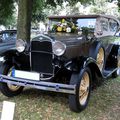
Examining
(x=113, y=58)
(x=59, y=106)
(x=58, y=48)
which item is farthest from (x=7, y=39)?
(x=58, y=48)

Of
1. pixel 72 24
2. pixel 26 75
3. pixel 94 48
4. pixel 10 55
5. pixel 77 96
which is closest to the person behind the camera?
pixel 77 96

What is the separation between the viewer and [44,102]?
17.4ft

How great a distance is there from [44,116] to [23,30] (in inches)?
131

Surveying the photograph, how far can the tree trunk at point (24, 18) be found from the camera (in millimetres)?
7109

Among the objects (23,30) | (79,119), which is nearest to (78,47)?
(79,119)

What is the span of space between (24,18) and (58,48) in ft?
9.24

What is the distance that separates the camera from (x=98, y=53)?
19.9 feet

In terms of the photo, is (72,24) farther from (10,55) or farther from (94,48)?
(10,55)

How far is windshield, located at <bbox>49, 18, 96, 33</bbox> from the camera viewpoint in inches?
251

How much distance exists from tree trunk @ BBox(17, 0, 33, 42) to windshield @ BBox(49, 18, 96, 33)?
36.4 inches

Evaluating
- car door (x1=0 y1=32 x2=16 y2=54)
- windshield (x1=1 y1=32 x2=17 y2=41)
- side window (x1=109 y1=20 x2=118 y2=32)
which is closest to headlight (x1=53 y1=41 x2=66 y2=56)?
side window (x1=109 y1=20 x2=118 y2=32)

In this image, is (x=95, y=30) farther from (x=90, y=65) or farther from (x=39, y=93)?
(x=39, y=93)

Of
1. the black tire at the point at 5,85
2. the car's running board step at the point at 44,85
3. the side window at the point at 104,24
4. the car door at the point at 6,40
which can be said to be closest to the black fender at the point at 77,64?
the car's running board step at the point at 44,85

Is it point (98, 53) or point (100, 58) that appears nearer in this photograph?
point (98, 53)
